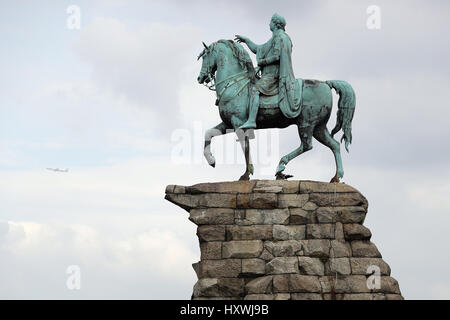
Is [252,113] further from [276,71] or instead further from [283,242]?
[283,242]

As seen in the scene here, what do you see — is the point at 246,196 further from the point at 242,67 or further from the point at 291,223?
the point at 242,67

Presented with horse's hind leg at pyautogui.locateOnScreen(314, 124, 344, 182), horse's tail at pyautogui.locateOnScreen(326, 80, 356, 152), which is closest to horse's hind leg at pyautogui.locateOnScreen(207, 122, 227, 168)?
horse's hind leg at pyautogui.locateOnScreen(314, 124, 344, 182)

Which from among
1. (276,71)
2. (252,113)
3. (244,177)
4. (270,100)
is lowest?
(244,177)

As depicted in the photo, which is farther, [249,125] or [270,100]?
[270,100]

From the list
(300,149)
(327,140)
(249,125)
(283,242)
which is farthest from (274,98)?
(283,242)

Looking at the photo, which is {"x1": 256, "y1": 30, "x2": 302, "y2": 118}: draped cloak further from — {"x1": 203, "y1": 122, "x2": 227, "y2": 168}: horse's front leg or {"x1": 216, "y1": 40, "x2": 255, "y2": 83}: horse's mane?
{"x1": 203, "y1": 122, "x2": 227, "y2": 168}: horse's front leg

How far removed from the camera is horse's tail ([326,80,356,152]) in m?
28.3

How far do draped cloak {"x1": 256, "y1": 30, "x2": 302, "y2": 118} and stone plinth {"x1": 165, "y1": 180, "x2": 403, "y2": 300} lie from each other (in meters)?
1.91

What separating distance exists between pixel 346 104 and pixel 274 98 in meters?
1.80

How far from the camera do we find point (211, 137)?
93.2 feet

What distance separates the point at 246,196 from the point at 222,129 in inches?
84.3

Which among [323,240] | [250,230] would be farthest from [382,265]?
[250,230]

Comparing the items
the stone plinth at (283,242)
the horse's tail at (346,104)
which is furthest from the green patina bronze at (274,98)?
the stone plinth at (283,242)
